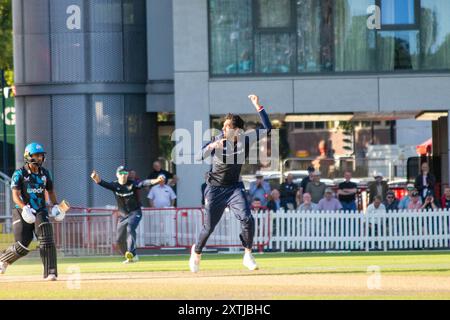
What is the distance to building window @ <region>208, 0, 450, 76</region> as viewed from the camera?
30.0m

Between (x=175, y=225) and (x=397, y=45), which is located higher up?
(x=397, y=45)

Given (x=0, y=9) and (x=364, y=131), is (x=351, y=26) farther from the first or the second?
(x=364, y=131)

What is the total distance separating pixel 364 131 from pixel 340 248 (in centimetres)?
5730

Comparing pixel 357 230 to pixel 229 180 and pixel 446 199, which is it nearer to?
pixel 446 199

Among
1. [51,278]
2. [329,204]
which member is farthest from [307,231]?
[51,278]

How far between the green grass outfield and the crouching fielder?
0.38 m

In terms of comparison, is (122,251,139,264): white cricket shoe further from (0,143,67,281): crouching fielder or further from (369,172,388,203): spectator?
(369,172,388,203): spectator

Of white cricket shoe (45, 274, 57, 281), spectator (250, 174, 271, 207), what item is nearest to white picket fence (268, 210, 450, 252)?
spectator (250, 174, 271, 207)

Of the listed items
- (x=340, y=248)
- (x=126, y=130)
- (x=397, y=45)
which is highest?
(x=397, y=45)

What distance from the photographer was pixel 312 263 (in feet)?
66.9

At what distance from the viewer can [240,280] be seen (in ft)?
51.7

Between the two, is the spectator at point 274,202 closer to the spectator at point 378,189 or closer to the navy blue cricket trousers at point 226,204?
the spectator at point 378,189

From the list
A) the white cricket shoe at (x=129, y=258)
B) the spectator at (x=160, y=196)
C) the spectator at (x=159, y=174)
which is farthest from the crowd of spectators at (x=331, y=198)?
the white cricket shoe at (x=129, y=258)
